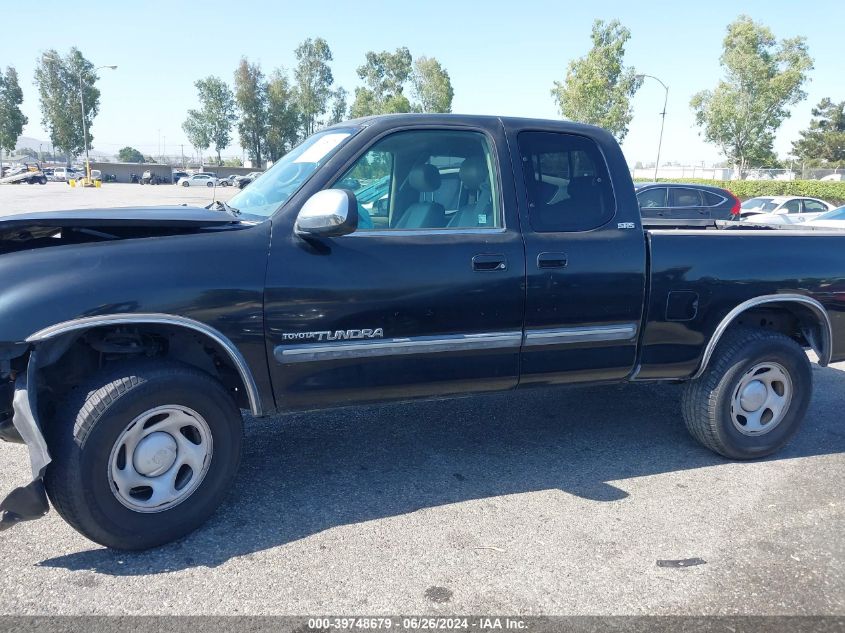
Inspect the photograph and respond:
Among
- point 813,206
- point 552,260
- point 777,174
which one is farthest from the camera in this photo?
point 777,174

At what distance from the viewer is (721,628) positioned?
2.65 metres

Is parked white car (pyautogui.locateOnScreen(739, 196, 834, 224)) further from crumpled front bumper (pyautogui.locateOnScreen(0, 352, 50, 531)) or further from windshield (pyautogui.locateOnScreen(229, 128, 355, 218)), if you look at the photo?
crumpled front bumper (pyautogui.locateOnScreen(0, 352, 50, 531))

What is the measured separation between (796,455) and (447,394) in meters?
2.55

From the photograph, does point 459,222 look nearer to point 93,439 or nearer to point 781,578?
point 93,439

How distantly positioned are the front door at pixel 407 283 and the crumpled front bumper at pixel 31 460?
101 cm

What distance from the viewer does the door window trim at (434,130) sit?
3416 millimetres

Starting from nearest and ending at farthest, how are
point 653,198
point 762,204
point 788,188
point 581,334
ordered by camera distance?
point 581,334
point 653,198
point 762,204
point 788,188

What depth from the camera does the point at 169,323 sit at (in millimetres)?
2969

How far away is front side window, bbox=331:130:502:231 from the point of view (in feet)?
11.8

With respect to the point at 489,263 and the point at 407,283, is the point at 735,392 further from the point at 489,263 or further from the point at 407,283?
the point at 407,283

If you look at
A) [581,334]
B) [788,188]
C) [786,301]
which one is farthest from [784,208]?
[788,188]

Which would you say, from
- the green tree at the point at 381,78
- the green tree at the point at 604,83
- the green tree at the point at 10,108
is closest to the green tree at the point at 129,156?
the green tree at the point at 10,108

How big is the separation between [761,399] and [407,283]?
2525 millimetres

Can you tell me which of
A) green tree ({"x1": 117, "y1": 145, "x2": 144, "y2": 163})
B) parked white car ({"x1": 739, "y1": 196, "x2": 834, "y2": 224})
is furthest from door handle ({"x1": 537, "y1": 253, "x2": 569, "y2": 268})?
green tree ({"x1": 117, "y1": 145, "x2": 144, "y2": 163})
